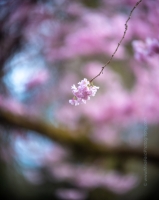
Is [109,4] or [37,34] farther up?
[109,4]

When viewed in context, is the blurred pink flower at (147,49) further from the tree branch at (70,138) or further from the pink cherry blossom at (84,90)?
the tree branch at (70,138)

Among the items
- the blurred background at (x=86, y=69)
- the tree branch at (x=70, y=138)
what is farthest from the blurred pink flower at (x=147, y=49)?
the tree branch at (x=70, y=138)

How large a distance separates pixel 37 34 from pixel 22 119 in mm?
518

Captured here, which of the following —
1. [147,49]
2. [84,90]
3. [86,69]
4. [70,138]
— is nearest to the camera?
[84,90]

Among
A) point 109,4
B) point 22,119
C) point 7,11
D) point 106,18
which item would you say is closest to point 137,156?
point 22,119

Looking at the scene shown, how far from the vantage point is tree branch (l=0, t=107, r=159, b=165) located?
1342 millimetres

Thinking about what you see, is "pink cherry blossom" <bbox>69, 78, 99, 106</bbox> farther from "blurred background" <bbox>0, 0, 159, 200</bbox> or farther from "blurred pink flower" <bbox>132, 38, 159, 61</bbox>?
"blurred background" <bbox>0, 0, 159, 200</bbox>

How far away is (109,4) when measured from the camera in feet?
5.14

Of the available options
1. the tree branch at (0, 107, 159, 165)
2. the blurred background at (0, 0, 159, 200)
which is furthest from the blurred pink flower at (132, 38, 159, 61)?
the tree branch at (0, 107, 159, 165)

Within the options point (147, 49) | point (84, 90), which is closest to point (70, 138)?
point (147, 49)

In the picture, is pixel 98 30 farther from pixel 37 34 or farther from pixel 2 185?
pixel 2 185

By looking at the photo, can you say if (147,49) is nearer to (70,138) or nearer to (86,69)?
(70,138)

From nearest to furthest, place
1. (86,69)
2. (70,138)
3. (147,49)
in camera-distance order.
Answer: (147,49) < (70,138) < (86,69)

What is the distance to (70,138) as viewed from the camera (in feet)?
4.71
